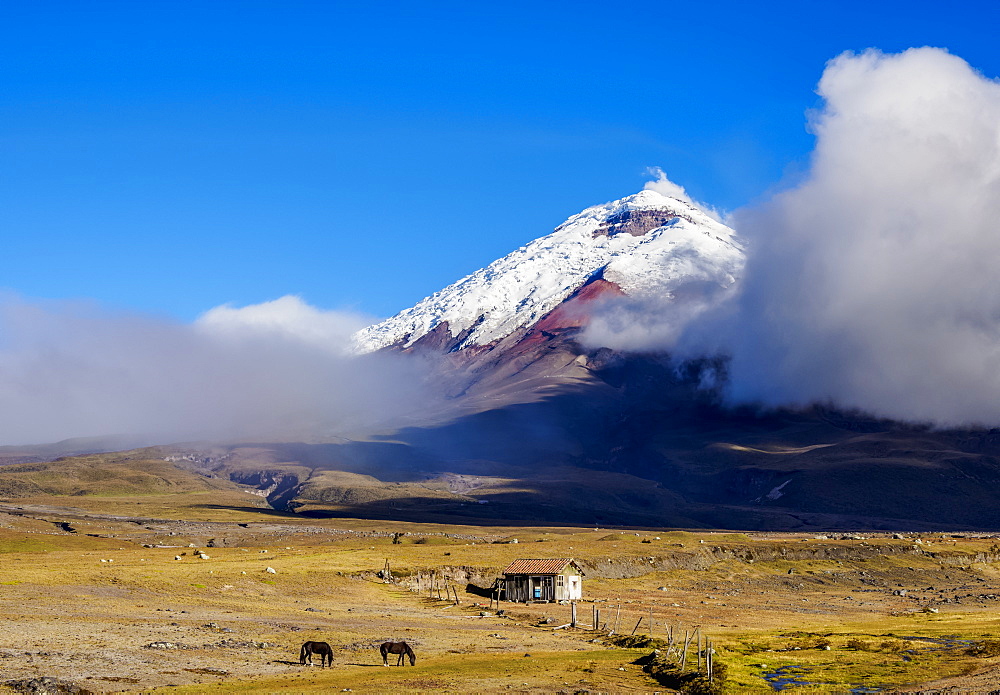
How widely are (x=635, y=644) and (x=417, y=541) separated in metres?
121

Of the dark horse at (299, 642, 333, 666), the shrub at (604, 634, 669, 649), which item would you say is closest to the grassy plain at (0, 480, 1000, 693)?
the dark horse at (299, 642, 333, 666)

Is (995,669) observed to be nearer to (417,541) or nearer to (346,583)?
(346,583)

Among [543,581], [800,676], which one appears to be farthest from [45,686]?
[543,581]

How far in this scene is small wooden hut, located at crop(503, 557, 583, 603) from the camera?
104 m

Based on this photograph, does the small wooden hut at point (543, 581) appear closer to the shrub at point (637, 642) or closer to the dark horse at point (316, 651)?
the shrub at point (637, 642)

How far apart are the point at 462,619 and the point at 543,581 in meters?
18.5

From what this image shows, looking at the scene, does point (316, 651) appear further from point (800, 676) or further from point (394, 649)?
point (800, 676)

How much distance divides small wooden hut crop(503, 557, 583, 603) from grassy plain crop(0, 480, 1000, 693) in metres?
2.76

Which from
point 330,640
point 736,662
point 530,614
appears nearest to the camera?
point 736,662

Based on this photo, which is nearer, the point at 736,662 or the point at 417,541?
the point at 736,662

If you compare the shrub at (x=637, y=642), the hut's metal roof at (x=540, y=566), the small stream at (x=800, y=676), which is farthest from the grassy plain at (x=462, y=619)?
the hut's metal roof at (x=540, y=566)

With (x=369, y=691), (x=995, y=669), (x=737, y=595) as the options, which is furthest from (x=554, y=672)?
(x=737, y=595)

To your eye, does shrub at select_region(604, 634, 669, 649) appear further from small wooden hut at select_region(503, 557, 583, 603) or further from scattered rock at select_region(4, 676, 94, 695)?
scattered rock at select_region(4, 676, 94, 695)

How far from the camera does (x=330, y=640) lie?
224 ft
